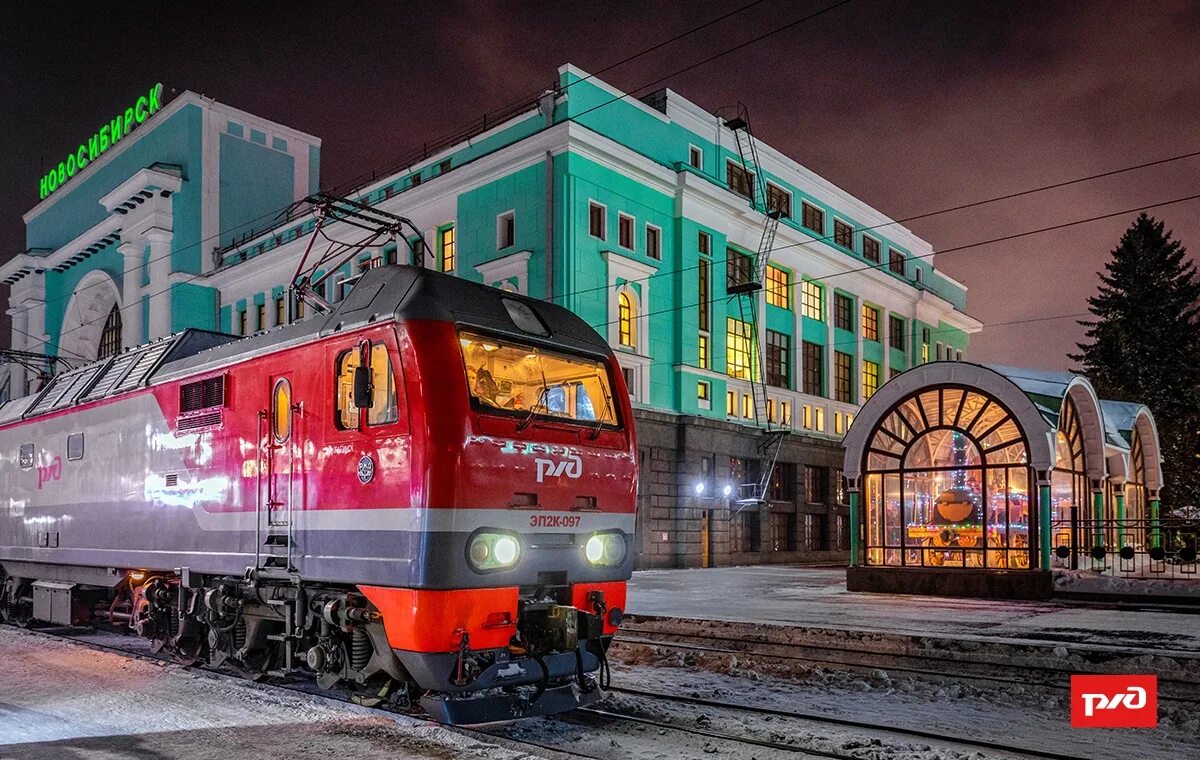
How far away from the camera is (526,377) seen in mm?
9234

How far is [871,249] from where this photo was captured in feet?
165

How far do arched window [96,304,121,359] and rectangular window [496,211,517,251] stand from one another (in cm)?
2740

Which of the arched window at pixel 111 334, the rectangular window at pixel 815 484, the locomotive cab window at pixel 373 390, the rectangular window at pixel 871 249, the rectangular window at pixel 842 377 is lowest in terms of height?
the rectangular window at pixel 815 484

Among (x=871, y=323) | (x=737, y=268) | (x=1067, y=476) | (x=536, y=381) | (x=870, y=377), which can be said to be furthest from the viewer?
(x=871, y=323)

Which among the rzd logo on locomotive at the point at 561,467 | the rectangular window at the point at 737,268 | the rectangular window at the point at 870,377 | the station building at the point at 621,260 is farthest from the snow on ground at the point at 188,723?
the rectangular window at the point at 870,377

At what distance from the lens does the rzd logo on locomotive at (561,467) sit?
8875 millimetres

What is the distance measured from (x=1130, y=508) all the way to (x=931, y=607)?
16168mm

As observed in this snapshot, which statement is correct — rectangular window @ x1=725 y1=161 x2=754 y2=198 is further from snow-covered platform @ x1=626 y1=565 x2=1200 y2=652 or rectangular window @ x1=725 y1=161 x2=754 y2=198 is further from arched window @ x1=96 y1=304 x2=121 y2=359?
arched window @ x1=96 y1=304 x2=121 y2=359

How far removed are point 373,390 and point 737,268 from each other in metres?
31.2

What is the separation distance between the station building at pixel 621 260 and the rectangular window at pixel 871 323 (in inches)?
6.2

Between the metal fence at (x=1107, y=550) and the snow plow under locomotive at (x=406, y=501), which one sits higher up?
the snow plow under locomotive at (x=406, y=501)

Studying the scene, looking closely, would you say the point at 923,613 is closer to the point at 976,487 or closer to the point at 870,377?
the point at 976,487

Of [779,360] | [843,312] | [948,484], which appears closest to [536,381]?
[948,484]

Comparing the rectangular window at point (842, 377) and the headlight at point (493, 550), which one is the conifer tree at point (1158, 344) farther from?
the headlight at point (493, 550)
